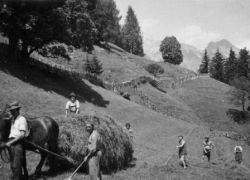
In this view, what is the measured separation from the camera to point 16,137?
30.4ft

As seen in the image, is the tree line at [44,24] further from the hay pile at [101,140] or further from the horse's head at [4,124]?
the horse's head at [4,124]

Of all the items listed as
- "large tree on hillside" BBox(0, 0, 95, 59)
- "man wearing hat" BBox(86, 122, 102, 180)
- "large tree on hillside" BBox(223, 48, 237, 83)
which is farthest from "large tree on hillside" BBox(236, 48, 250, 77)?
"man wearing hat" BBox(86, 122, 102, 180)

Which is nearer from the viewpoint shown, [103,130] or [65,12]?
[103,130]

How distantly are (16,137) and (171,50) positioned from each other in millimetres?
112171

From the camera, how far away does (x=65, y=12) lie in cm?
3566

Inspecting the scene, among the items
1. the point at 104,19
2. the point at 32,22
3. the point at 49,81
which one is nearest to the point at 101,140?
the point at 32,22

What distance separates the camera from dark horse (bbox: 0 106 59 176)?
978 centimetres

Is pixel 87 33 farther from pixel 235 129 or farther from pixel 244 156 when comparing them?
pixel 235 129

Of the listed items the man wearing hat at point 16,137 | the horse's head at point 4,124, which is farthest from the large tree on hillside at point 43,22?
the man wearing hat at point 16,137

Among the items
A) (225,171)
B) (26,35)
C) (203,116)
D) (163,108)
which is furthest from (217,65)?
(225,171)

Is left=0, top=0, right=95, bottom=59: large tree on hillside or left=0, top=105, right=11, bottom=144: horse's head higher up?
left=0, top=0, right=95, bottom=59: large tree on hillside

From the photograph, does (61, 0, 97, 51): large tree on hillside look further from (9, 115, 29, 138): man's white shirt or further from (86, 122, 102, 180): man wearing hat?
(9, 115, 29, 138): man's white shirt

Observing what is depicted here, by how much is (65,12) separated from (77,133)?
83.5 ft

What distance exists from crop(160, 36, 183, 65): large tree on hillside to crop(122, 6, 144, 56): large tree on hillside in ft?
38.7
